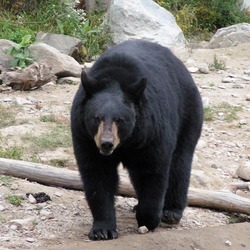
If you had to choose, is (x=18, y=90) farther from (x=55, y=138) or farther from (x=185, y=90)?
(x=185, y=90)

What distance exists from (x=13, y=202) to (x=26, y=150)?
5.17 ft

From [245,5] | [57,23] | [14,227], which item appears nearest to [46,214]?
[14,227]

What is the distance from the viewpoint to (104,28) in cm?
1372

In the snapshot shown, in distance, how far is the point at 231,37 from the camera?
14.7 meters

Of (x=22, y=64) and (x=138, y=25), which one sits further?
(x=138, y=25)

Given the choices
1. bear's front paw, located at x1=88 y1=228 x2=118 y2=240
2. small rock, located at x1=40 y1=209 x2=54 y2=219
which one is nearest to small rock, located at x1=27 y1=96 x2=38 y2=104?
small rock, located at x1=40 y1=209 x2=54 y2=219

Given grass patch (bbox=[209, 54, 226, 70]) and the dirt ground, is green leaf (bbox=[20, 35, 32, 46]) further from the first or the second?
grass patch (bbox=[209, 54, 226, 70])

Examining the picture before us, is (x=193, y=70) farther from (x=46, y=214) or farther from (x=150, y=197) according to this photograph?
(x=150, y=197)

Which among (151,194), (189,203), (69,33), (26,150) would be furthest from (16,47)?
(151,194)

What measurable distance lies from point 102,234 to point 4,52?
5.83m

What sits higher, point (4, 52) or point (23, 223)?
point (23, 223)

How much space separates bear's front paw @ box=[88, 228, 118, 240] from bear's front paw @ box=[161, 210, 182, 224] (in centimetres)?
80

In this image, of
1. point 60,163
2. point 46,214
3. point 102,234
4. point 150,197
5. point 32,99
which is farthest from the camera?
point 32,99

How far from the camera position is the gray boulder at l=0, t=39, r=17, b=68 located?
431 inches
